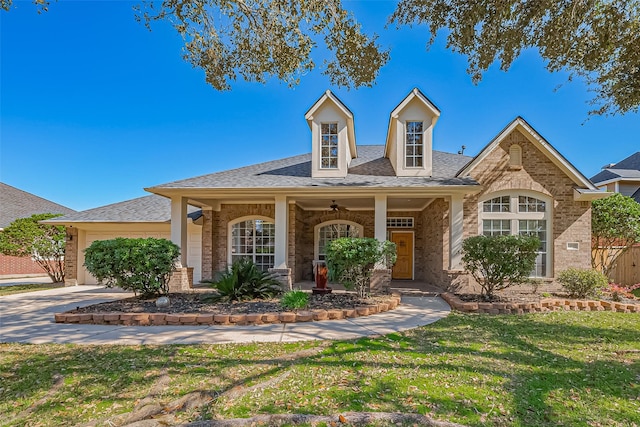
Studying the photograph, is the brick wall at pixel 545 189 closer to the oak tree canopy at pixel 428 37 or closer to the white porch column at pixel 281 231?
the oak tree canopy at pixel 428 37

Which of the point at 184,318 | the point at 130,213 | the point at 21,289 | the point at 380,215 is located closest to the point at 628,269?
the point at 380,215

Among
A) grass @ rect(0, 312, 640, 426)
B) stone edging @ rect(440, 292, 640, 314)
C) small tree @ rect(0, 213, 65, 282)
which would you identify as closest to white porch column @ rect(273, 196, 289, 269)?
stone edging @ rect(440, 292, 640, 314)

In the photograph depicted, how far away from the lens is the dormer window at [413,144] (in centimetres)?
1105

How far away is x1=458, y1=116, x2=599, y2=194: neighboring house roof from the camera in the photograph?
417 inches

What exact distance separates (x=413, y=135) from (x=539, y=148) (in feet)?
13.6

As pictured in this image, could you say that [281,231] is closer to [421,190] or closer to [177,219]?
[177,219]

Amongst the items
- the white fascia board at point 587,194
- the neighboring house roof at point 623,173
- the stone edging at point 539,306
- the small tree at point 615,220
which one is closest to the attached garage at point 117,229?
the stone edging at point 539,306

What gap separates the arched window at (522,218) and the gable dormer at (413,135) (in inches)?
97.5

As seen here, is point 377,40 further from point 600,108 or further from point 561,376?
point 561,376

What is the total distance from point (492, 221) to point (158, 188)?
10.9 metres

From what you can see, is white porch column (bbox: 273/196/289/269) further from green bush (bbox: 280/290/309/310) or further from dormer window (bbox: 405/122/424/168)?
dormer window (bbox: 405/122/424/168)

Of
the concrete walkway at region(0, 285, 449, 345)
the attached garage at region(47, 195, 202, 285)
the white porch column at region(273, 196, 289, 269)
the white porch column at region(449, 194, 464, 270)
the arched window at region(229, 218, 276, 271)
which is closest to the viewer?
the concrete walkway at region(0, 285, 449, 345)

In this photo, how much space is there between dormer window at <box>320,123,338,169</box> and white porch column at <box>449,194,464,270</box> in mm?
4003

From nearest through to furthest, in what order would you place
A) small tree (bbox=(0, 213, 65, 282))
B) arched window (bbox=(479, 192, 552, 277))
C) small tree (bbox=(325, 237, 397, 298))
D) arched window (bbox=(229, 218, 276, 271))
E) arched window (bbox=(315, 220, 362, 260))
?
small tree (bbox=(325, 237, 397, 298))
arched window (bbox=(479, 192, 552, 277))
arched window (bbox=(229, 218, 276, 271))
small tree (bbox=(0, 213, 65, 282))
arched window (bbox=(315, 220, 362, 260))
